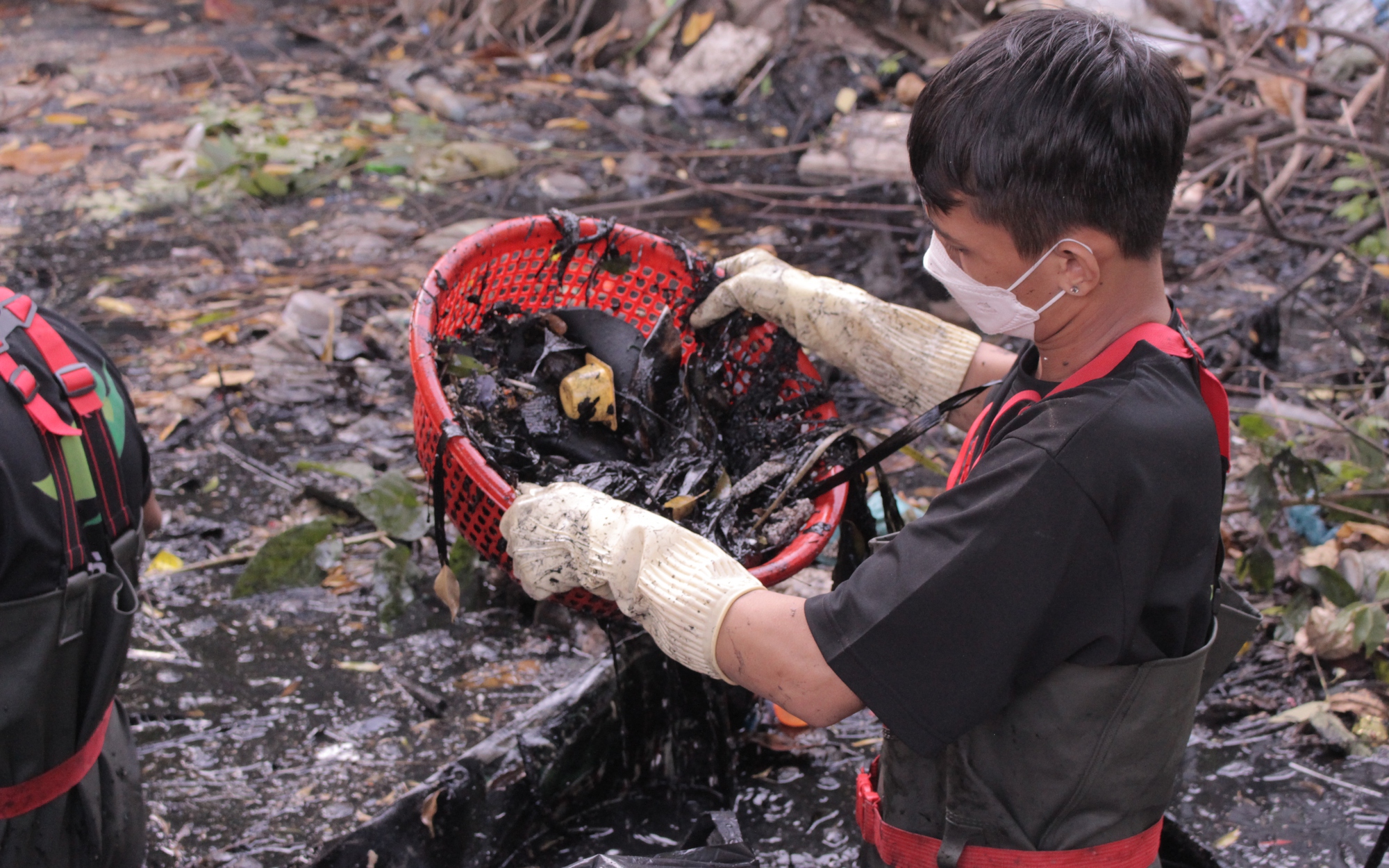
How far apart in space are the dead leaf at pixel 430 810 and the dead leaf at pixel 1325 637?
230cm

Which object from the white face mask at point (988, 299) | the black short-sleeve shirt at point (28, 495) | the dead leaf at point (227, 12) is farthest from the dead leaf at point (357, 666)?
the dead leaf at point (227, 12)

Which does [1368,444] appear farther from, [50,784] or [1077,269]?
[50,784]

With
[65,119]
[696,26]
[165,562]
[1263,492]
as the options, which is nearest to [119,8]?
[65,119]

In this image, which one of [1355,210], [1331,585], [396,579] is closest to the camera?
[1331,585]

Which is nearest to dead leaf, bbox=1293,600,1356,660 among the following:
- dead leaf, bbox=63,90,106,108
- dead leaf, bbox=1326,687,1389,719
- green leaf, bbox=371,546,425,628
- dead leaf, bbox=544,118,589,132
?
dead leaf, bbox=1326,687,1389,719

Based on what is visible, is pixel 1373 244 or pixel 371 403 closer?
pixel 371 403

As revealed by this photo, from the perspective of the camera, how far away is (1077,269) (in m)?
1.32

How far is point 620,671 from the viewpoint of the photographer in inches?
92.8

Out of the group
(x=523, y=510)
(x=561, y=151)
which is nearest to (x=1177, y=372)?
(x=523, y=510)

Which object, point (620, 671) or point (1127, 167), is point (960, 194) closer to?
point (1127, 167)

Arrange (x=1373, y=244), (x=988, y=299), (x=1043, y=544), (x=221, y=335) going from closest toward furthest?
1. (x=1043, y=544)
2. (x=988, y=299)
3. (x=221, y=335)
4. (x=1373, y=244)

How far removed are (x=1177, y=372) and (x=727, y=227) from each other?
4704mm

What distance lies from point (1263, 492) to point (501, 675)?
2.27 m

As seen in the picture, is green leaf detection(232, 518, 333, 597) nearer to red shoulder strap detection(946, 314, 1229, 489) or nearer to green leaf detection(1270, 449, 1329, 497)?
red shoulder strap detection(946, 314, 1229, 489)
